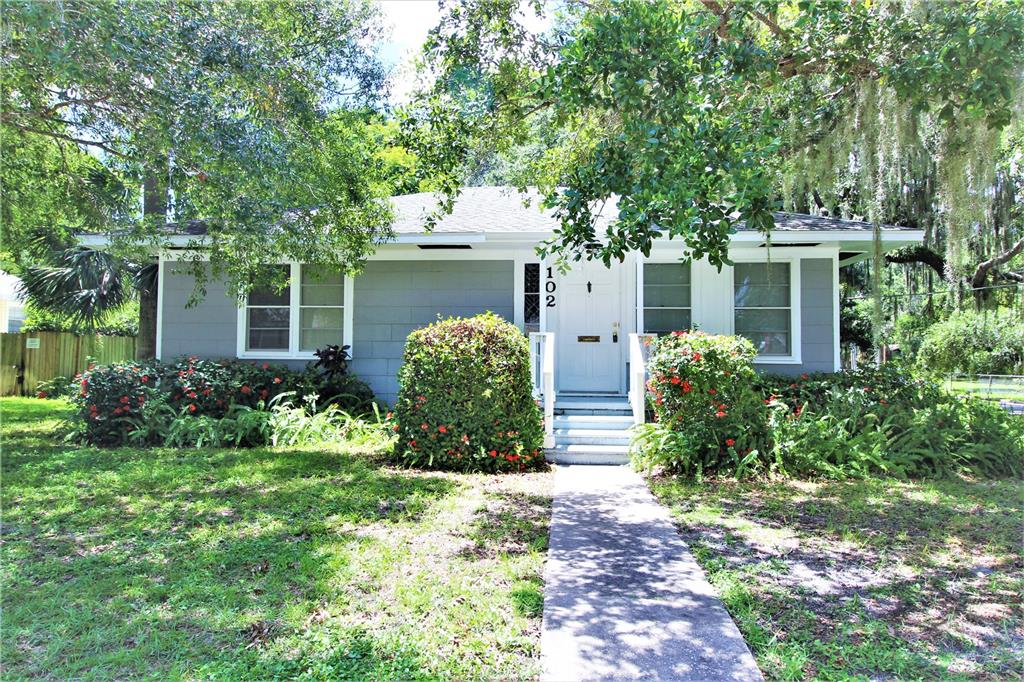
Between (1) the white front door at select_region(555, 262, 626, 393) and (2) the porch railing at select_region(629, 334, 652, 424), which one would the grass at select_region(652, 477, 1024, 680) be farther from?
(1) the white front door at select_region(555, 262, 626, 393)

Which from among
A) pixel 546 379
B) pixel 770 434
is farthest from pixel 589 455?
pixel 770 434

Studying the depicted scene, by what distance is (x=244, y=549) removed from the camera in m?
4.14

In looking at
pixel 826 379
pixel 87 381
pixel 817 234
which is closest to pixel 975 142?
pixel 817 234

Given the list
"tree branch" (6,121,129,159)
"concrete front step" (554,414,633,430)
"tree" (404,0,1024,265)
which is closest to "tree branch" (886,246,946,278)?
"tree" (404,0,1024,265)

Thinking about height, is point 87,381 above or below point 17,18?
below

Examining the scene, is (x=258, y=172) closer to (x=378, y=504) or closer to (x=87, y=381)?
(x=378, y=504)

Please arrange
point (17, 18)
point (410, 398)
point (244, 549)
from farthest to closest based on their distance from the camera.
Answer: point (410, 398) < point (17, 18) < point (244, 549)

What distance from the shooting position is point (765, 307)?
930cm

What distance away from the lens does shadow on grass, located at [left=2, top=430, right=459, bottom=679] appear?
278 cm

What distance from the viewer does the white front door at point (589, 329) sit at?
950 centimetres

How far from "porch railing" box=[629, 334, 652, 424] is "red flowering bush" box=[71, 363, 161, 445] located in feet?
20.5

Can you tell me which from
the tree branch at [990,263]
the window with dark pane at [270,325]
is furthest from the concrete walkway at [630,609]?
the tree branch at [990,263]

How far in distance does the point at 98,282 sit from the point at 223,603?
13.0 m

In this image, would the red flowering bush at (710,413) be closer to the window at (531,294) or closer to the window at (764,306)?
the window at (764,306)
